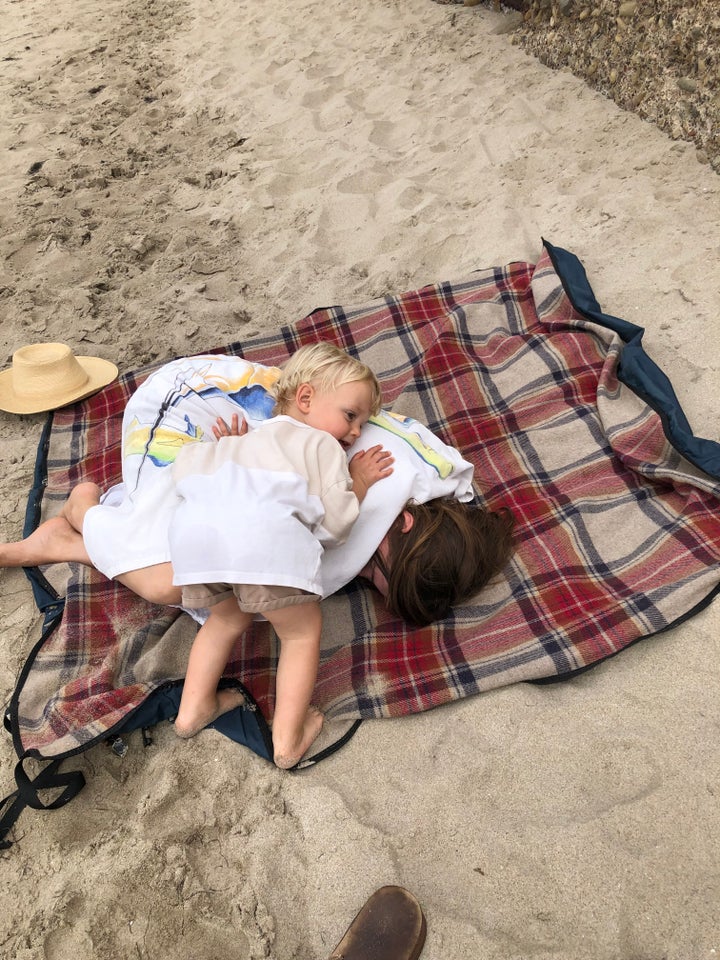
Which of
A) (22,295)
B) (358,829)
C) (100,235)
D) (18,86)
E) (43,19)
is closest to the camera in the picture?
(358,829)

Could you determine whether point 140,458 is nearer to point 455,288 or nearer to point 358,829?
point 358,829

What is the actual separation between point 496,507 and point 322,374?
0.76 metres

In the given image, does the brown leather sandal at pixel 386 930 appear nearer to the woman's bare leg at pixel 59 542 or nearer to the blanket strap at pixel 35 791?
the blanket strap at pixel 35 791

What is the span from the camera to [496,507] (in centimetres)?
251

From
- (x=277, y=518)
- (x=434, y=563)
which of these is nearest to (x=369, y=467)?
(x=434, y=563)

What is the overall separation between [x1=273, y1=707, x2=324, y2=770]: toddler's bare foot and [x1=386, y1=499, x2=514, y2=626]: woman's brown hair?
0.41 meters

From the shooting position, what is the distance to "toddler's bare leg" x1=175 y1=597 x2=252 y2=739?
1.87m

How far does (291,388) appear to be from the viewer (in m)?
2.35

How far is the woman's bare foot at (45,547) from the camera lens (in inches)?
90.9

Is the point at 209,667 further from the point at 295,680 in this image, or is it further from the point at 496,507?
the point at 496,507

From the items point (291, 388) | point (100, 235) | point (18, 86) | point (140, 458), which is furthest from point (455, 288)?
point (18, 86)

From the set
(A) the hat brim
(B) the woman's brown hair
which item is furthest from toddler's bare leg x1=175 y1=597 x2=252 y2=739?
(A) the hat brim

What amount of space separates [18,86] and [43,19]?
147 centimetres

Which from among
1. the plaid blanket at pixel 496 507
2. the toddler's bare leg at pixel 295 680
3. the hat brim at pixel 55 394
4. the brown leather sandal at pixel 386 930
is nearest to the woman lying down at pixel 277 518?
the toddler's bare leg at pixel 295 680
